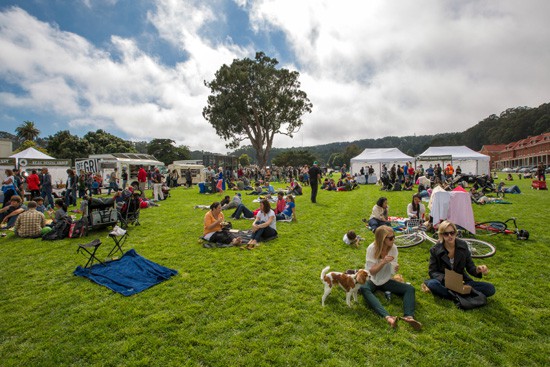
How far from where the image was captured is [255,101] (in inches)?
1254

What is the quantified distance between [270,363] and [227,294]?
1495 mm

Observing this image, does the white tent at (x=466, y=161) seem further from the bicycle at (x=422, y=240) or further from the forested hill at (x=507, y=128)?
the forested hill at (x=507, y=128)

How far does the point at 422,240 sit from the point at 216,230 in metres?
4.75

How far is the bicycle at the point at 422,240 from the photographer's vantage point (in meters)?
5.04

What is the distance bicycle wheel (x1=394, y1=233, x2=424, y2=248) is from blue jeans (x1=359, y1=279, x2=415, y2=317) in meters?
2.38

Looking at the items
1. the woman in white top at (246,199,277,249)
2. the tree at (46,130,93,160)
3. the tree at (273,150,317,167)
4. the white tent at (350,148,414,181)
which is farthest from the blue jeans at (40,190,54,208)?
the tree at (273,150,317,167)

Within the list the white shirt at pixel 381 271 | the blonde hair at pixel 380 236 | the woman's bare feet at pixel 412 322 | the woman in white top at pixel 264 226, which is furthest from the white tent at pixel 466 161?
the woman's bare feet at pixel 412 322

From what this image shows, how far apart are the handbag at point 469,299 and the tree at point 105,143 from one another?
198 ft

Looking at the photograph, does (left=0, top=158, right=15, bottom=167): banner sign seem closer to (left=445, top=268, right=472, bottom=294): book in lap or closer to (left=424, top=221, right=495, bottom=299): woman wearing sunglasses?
(left=424, top=221, right=495, bottom=299): woman wearing sunglasses

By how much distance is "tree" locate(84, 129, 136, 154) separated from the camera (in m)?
52.5

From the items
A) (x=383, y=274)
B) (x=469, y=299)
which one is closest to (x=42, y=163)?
(x=383, y=274)

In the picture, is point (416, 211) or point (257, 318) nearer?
point (257, 318)

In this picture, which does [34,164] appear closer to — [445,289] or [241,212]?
[241,212]

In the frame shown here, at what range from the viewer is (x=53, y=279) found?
4.56m
